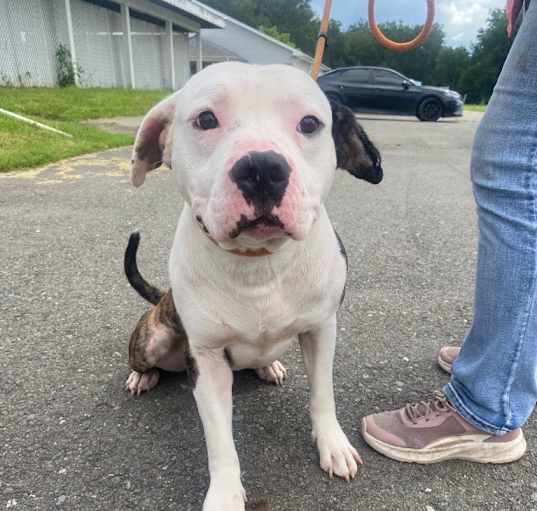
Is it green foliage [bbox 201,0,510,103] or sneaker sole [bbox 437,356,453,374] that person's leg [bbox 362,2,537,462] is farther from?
green foliage [bbox 201,0,510,103]

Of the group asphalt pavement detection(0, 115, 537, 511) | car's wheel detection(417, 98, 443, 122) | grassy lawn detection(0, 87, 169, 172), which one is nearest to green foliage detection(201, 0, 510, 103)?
car's wheel detection(417, 98, 443, 122)

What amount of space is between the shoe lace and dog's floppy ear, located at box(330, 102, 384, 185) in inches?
33.9

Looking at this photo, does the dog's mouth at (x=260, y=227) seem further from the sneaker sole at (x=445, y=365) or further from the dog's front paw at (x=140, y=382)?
the sneaker sole at (x=445, y=365)

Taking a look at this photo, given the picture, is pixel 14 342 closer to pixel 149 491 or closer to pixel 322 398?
pixel 149 491

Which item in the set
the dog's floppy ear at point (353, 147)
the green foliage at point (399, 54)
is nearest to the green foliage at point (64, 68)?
the dog's floppy ear at point (353, 147)

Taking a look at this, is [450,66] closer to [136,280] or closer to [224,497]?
[136,280]

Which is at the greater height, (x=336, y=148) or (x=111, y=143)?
(x=336, y=148)

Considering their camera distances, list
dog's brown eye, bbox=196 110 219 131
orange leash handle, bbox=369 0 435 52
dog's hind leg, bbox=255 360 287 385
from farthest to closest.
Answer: dog's hind leg, bbox=255 360 287 385 < orange leash handle, bbox=369 0 435 52 < dog's brown eye, bbox=196 110 219 131

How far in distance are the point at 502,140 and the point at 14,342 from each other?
7.68 feet

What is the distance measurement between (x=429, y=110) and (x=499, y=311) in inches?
614

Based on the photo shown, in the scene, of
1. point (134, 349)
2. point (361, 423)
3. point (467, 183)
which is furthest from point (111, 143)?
point (361, 423)

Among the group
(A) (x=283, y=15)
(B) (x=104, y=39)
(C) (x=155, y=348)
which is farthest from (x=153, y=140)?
(A) (x=283, y=15)

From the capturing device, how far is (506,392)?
1611mm

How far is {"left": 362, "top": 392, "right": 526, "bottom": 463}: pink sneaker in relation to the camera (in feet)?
5.61
